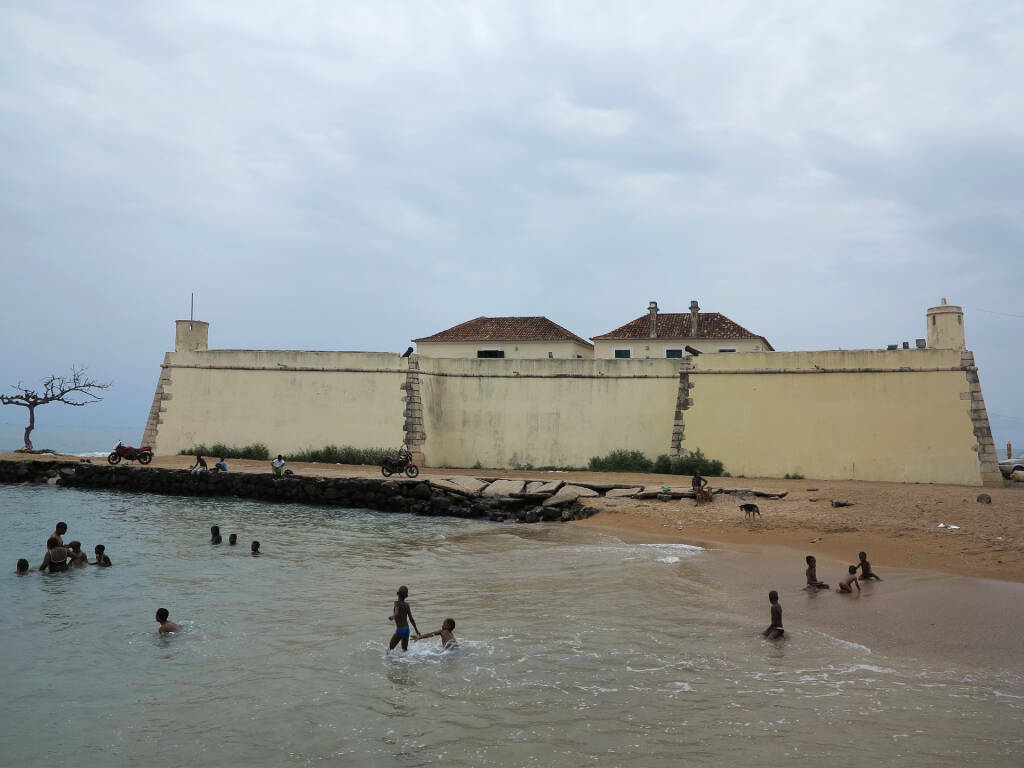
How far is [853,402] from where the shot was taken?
77.4ft

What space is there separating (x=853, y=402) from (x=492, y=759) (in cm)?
1993

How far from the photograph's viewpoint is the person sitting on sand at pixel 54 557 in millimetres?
14594

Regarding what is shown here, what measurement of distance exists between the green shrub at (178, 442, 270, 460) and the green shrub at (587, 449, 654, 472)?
11.9 m

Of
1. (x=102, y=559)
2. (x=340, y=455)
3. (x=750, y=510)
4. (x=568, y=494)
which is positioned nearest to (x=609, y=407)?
(x=568, y=494)

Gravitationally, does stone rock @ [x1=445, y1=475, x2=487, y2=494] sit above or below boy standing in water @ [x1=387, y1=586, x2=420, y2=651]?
above

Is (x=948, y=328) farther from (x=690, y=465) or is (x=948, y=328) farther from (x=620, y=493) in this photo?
(x=620, y=493)

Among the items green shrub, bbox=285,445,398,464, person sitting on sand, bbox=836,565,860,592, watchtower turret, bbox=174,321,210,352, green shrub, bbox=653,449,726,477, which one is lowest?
person sitting on sand, bbox=836,565,860,592

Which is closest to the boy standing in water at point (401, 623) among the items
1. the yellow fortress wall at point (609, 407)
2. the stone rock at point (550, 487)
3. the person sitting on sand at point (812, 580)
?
the person sitting on sand at point (812, 580)

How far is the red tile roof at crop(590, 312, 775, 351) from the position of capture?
115ft

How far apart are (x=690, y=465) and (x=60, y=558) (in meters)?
17.5

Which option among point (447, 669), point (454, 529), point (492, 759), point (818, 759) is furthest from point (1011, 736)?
point (454, 529)

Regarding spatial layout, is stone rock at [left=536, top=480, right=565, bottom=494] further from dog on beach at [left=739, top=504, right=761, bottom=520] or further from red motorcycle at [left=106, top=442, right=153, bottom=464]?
red motorcycle at [left=106, top=442, right=153, bottom=464]

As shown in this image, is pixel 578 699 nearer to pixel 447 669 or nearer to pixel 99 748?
pixel 447 669

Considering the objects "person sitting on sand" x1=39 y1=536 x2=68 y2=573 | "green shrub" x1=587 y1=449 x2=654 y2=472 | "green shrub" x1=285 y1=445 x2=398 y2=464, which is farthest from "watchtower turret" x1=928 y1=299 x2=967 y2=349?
"person sitting on sand" x1=39 y1=536 x2=68 y2=573
